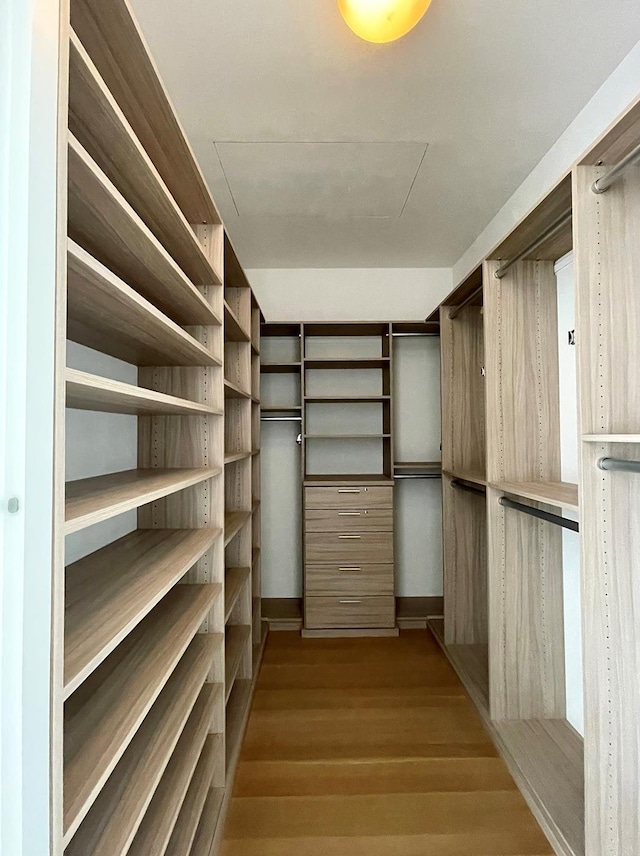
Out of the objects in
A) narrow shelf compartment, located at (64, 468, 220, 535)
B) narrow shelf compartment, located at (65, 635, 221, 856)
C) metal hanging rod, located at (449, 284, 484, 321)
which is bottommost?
narrow shelf compartment, located at (65, 635, 221, 856)

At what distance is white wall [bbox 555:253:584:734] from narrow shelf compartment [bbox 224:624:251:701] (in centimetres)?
149

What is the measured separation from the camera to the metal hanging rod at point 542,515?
6.36 ft

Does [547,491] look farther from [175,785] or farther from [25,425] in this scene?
[25,425]

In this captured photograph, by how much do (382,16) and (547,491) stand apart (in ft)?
5.27

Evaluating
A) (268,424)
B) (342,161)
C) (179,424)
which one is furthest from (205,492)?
(268,424)

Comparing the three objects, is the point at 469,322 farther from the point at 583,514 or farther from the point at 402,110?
the point at 583,514

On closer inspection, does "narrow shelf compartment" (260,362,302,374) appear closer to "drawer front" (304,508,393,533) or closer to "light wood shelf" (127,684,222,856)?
"drawer front" (304,508,393,533)

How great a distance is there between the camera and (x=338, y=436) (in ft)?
11.9

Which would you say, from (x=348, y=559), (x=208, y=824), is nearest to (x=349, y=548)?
(x=348, y=559)

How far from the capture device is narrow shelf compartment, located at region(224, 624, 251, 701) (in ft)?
7.63

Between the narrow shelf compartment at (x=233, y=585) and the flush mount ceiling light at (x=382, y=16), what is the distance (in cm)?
200

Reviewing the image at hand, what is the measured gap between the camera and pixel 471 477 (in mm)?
2777

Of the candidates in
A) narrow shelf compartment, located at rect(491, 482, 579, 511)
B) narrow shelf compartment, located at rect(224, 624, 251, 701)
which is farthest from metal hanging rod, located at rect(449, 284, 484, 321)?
narrow shelf compartment, located at rect(224, 624, 251, 701)

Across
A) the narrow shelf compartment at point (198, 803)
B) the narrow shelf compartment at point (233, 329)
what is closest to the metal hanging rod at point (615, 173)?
the narrow shelf compartment at point (233, 329)
